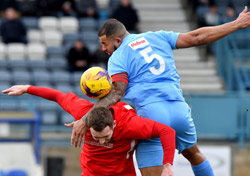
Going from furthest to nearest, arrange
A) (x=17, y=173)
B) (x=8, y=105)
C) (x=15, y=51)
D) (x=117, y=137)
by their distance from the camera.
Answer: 1. (x=15, y=51)
2. (x=8, y=105)
3. (x=17, y=173)
4. (x=117, y=137)

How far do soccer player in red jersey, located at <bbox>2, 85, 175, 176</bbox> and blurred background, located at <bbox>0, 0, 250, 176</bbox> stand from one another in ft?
9.70

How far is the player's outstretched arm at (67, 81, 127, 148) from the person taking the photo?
5801 millimetres

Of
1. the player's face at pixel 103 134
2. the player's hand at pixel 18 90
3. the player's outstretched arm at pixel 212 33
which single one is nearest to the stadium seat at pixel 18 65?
the player's hand at pixel 18 90

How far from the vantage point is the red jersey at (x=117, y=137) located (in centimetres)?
581

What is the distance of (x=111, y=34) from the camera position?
6.25m

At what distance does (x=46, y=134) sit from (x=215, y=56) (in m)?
4.67

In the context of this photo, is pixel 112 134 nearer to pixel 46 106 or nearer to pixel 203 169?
pixel 203 169

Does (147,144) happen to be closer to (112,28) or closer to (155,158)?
(155,158)

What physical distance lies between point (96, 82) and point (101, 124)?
0.46 metres

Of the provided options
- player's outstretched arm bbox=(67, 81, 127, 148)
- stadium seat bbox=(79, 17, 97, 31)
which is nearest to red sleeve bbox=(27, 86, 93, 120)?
player's outstretched arm bbox=(67, 81, 127, 148)

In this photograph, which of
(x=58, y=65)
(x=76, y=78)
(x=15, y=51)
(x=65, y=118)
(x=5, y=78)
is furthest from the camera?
(x=15, y=51)

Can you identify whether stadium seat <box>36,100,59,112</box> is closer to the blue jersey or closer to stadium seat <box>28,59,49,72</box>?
stadium seat <box>28,59,49,72</box>

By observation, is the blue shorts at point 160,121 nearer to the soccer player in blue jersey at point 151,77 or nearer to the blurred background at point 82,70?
the soccer player in blue jersey at point 151,77

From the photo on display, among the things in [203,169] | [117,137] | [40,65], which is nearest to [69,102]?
[117,137]
